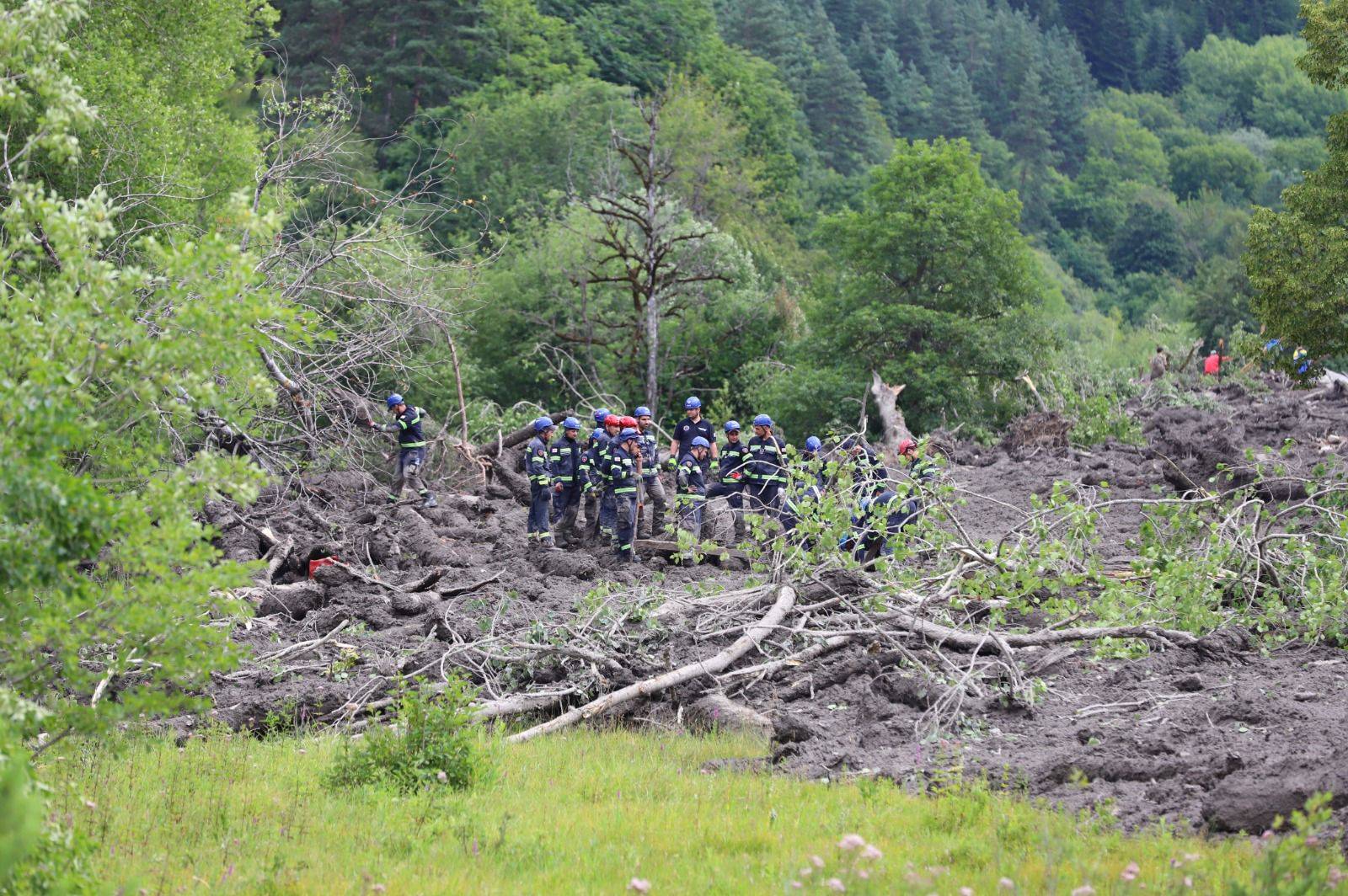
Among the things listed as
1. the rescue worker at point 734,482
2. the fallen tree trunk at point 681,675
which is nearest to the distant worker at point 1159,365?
the rescue worker at point 734,482

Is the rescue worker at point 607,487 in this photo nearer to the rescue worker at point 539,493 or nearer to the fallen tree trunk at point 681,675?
the rescue worker at point 539,493

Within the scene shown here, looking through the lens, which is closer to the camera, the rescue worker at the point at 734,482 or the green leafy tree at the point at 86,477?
the green leafy tree at the point at 86,477

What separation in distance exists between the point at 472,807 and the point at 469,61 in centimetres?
5304

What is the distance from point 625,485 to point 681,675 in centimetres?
580

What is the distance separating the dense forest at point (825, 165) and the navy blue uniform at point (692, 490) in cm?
395

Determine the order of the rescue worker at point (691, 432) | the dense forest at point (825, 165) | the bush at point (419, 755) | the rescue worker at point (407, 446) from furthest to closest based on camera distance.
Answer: the dense forest at point (825, 165), the rescue worker at point (691, 432), the rescue worker at point (407, 446), the bush at point (419, 755)

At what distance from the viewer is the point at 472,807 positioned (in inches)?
320

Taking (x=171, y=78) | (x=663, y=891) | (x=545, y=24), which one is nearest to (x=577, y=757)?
(x=663, y=891)

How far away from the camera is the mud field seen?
812 centimetres

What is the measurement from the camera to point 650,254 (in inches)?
1222

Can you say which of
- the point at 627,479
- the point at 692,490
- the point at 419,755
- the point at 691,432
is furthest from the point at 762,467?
the point at 419,755

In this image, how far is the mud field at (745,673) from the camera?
8.12 meters

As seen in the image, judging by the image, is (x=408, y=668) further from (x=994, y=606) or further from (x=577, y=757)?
(x=994, y=606)

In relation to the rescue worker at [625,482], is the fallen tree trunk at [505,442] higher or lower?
lower
